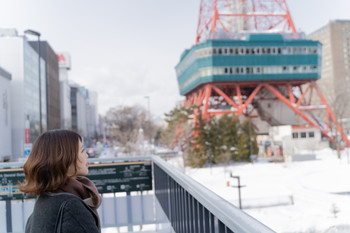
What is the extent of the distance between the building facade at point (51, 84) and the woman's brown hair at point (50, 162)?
61877mm

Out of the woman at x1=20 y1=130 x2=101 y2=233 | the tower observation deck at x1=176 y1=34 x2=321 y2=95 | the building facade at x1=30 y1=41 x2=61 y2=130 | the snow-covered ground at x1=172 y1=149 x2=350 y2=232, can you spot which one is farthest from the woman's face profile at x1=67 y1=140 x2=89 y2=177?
the building facade at x1=30 y1=41 x2=61 y2=130

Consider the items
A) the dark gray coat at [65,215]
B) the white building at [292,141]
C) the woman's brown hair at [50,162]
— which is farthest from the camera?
the white building at [292,141]

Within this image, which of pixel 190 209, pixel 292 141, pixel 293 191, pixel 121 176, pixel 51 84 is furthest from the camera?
pixel 51 84

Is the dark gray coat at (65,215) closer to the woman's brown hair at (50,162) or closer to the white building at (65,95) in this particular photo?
the woman's brown hair at (50,162)

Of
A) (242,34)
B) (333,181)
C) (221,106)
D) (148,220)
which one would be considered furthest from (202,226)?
(221,106)

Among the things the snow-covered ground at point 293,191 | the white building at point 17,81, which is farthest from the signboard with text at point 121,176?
the white building at point 17,81

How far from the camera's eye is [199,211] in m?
2.81

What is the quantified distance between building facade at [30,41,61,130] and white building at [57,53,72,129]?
312 cm

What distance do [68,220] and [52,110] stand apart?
72849 mm

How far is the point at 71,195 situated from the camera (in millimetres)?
1620

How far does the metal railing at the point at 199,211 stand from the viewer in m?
1.70

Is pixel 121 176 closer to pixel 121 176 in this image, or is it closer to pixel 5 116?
pixel 121 176

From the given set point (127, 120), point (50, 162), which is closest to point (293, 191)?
point (50, 162)

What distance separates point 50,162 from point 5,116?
4190 centimetres
